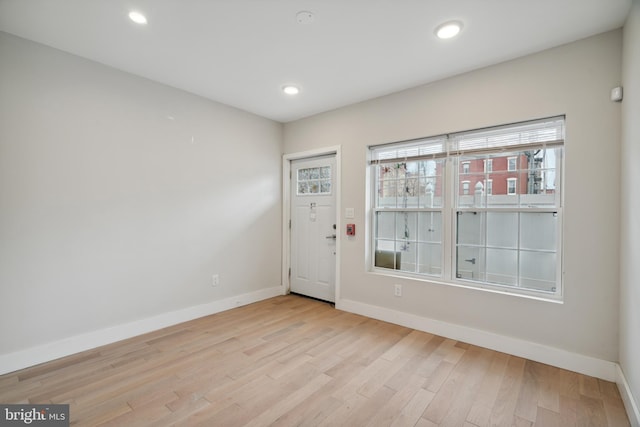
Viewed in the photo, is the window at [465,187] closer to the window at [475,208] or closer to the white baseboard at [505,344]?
the window at [475,208]

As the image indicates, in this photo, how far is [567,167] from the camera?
2428 mm

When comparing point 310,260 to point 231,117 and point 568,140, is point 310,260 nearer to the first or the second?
point 231,117

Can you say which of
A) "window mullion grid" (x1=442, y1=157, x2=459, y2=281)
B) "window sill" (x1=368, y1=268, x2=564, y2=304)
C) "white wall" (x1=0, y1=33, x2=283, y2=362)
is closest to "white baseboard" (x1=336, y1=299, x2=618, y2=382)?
"window sill" (x1=368, y1=268, x2=564, y2=304)

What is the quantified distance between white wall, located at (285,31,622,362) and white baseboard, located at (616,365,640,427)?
17 cm

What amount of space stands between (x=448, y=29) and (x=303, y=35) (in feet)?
3.65

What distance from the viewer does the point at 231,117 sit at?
391 centimetres

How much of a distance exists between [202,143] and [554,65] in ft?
11.8

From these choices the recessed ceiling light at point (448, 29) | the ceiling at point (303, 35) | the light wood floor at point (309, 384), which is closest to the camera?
the light wood floor at point (309, 384)

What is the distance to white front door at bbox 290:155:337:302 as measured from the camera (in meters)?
4.18

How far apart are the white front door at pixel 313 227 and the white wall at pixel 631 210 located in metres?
2.81

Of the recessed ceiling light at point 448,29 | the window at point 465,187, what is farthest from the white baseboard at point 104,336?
the recessed ceiling light at point 448,29

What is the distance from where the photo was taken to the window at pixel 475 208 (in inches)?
103

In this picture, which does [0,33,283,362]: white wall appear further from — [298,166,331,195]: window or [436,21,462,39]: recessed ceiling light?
[436,21,462,39]: recessed ceiling light

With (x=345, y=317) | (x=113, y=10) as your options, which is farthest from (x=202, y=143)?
(x=345, y=317)
